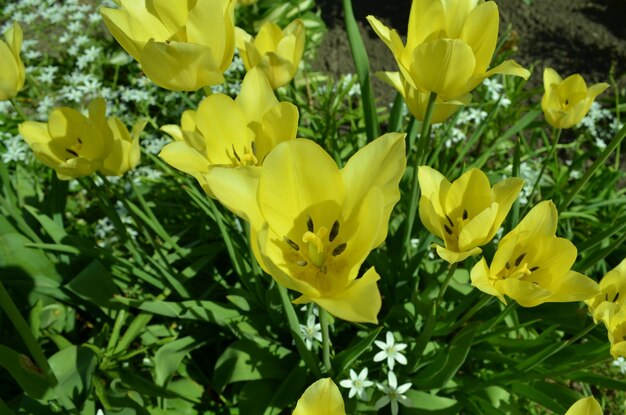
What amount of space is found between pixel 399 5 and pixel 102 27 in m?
2.20

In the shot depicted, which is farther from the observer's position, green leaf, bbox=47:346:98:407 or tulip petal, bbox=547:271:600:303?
green leaf, bbox=47:346:98:407

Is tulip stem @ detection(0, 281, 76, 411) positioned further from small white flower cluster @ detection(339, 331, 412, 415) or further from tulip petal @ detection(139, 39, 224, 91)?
small white flower cluster @ detection(339, 331, 412, 415)

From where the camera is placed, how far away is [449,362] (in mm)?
1415

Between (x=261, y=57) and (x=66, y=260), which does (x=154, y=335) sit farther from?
(x=261, y=57)

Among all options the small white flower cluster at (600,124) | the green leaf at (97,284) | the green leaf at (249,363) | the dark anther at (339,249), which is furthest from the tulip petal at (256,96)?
the small white flower cluster at (600,124)

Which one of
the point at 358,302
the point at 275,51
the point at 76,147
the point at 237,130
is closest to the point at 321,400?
the point at 358,302

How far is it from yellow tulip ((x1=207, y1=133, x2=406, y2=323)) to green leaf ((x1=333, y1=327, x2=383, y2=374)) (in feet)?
1.04

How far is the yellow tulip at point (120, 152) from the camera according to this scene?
4.93 feet

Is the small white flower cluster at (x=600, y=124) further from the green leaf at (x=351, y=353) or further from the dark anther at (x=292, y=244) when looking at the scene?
the dark anther at (x=292, y=244)

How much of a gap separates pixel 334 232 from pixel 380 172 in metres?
0.18

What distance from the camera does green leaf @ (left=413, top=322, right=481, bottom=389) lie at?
4.41 feet

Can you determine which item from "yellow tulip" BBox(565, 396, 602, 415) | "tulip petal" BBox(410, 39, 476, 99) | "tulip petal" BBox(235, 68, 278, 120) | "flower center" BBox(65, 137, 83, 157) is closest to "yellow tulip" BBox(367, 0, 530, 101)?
"tulip petal" BBox(410, 39, 476, 99)

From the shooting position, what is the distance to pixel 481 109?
2.84m

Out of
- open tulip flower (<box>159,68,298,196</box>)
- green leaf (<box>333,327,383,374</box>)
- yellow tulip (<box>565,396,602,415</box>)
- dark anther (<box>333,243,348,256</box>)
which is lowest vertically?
green leaf (<box>333,327,383,374</box>)
